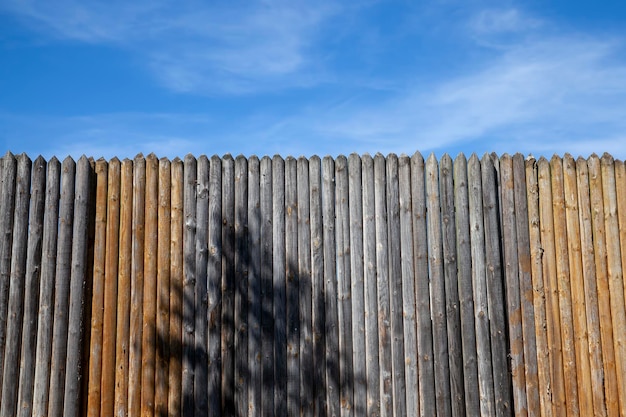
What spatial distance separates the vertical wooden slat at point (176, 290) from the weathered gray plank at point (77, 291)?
2.71 feet

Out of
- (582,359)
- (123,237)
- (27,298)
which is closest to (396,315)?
(582,359)

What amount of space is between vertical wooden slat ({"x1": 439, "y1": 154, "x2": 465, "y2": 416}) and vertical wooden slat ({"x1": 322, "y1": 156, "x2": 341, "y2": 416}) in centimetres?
103

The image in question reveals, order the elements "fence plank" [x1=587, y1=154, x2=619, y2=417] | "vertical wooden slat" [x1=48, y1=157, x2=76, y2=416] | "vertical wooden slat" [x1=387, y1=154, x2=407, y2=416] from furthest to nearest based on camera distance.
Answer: "fence plank" [x1=587, y1=154, x2=619, y2=417], "vertical wooden slat" [x1=48, y1=157, x2=76, y2=416], "vertical wooden slat" [x1=387, y1=154, x2=407, y2=416]

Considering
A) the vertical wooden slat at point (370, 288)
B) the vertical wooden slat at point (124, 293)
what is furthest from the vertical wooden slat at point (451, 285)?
the vertical wooden slat at point (124, 293)

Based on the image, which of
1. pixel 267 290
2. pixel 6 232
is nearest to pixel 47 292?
pixel 6 232

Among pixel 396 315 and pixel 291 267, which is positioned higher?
pixel 291 267

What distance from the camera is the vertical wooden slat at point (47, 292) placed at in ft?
18.8

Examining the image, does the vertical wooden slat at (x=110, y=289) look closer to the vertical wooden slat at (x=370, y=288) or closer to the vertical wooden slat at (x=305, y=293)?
the vertical wooden slat at (x=305, y=293)

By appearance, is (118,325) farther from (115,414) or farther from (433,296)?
(433,296)

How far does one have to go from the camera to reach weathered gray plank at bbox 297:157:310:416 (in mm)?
5617

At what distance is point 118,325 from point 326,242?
6.77 feet

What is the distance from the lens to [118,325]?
576cm

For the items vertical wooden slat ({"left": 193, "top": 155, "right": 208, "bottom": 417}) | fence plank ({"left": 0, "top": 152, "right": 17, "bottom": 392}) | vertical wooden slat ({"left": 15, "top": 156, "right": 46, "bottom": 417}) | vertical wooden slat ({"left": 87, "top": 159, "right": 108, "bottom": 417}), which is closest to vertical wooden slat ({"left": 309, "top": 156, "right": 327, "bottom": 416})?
vertical wooden slat ({"left": 193, "top": 155, "right": 208, "bottom": 417})

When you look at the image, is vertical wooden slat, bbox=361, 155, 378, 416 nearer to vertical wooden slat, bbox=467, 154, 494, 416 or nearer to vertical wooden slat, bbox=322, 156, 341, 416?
vertical wooden slat, bbox=322, 156, 341, 416
